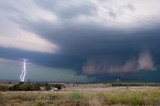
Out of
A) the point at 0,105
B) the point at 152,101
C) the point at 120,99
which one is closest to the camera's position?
the point at 0,105

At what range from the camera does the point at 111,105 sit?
139 feet

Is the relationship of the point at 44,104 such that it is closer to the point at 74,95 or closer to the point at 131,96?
the point at 74,95

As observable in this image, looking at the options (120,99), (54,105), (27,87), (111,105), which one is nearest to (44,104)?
(54,105)

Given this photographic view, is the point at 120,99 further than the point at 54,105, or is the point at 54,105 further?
the point at 120,99

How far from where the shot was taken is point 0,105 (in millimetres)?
38688

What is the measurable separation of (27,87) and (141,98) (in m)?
79.4

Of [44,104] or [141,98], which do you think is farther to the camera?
[141,98]

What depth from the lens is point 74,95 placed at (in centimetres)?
5031

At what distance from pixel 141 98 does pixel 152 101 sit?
1.62 metres

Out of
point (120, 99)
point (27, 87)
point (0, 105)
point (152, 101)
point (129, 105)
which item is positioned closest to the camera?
point (0, 105)

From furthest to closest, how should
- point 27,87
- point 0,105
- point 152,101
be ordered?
point 27,87, point 152,101, point 0,105

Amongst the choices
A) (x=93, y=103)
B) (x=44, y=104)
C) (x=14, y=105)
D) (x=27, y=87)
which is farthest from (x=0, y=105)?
(x=27, y=87)

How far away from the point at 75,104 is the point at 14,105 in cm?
753

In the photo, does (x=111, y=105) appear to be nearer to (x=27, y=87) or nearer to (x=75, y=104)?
(x=75, y=104)
